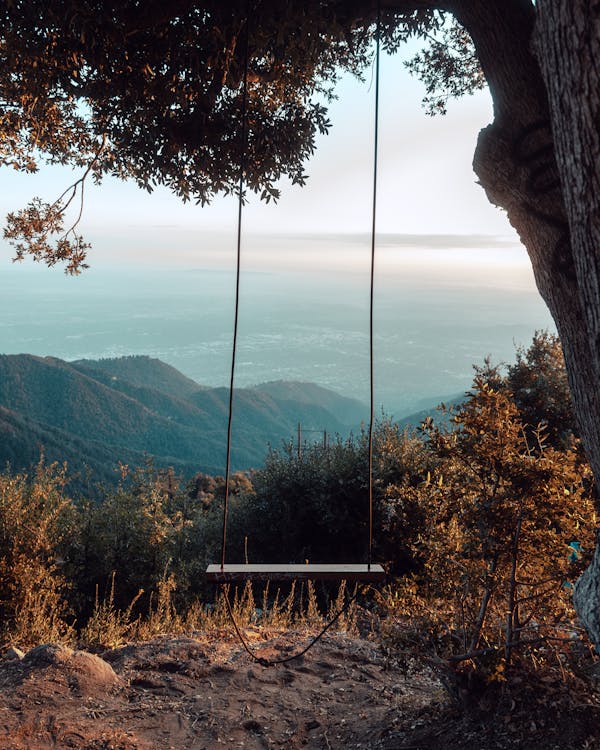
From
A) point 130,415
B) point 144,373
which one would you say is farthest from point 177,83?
point 144,373

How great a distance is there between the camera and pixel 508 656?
3746mm

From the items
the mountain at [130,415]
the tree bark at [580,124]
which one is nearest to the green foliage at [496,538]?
the tree bark at [580,124]

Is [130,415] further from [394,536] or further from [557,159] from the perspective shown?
[557,159]

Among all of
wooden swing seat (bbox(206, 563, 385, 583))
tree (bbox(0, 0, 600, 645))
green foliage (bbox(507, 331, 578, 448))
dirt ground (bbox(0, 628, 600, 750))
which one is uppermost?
tree (bbox(0, 0, 600, 645))

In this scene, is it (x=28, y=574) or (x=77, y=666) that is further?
(x=28, y=574)

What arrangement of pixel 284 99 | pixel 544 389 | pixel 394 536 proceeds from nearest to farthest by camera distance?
pixel 284 99 → pixel 394 536 → pixel 544 389

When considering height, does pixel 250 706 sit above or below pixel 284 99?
below

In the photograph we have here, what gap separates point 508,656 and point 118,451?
158ft

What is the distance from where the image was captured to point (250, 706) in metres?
4.55

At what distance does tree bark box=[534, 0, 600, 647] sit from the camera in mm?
2064

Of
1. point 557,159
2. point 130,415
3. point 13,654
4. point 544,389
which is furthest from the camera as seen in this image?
point 130,415

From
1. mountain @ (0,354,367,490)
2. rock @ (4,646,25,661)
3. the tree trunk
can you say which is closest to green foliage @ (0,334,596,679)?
rock @ (4,646,25,661)

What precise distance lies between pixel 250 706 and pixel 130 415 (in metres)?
59.3

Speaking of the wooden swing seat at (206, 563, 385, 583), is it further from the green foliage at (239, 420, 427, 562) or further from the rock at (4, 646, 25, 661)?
the green foliage at (239, 420, 427, 562)
